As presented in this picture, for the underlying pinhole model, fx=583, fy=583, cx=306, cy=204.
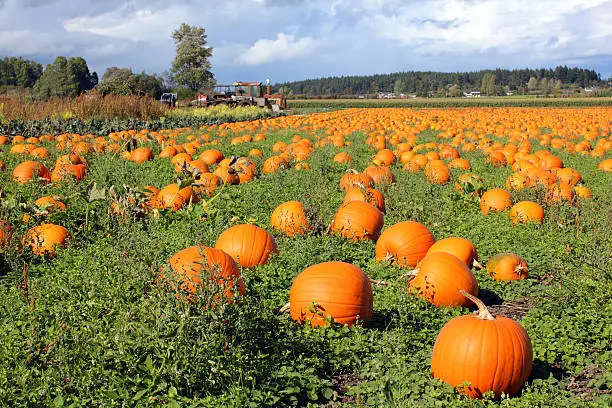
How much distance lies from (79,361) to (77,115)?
21430 millimetres

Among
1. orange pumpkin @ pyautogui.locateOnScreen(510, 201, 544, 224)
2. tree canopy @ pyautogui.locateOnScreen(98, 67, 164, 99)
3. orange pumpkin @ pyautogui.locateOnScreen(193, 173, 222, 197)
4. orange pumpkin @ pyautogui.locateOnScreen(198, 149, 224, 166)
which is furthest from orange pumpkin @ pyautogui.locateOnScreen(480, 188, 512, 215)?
tree canopy @ pyautogui.locateOnScreen(98, 67, 164, 99)

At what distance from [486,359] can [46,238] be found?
5474 mm

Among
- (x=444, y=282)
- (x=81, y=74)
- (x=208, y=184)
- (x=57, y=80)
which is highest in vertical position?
(x=81, y=74)

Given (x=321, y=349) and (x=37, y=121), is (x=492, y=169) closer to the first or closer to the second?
(x=321, y=349)

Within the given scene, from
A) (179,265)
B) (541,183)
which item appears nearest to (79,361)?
(179,265)

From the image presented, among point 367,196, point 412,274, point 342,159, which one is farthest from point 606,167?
point 412,274

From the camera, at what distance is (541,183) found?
9.53m

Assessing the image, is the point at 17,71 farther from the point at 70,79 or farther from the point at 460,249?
the point at 460,249

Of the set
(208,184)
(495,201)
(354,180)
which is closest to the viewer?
(495,201)

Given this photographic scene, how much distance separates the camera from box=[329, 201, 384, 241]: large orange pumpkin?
24.5ft

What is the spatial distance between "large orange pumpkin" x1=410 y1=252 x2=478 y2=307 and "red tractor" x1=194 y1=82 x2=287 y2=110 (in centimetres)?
3623

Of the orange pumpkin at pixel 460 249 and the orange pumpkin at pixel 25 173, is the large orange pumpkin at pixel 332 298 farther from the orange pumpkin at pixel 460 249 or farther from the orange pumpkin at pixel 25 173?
the orange pumpkin at pixel 25 173

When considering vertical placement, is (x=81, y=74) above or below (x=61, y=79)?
above

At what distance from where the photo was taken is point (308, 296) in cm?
505
